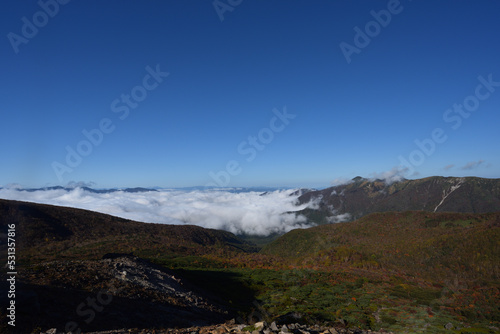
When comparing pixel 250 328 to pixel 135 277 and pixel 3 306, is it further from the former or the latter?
pixel 135 277

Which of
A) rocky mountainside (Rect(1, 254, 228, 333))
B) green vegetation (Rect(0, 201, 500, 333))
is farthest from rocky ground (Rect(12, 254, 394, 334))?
green vegetation (Rect(0, 201, 500, 333))

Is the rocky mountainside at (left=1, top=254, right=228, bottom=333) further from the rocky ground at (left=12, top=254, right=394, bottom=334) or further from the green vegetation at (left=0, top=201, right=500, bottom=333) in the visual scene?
the green vegetation at (left=0, top=201, right=500, bottom=333)

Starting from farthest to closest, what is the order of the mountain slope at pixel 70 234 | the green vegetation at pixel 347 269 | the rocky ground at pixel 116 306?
the mountain slope at pixel 70 234 → the green vegetation at pixel 347 269 → the rocky ground at pixel 116 306

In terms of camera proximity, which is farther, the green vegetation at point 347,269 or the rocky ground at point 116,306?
the green vegetation at point 347,269

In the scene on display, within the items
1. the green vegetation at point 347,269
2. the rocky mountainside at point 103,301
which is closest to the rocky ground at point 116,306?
the rocky mountainside at point 103,301

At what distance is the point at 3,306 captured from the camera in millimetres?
11984

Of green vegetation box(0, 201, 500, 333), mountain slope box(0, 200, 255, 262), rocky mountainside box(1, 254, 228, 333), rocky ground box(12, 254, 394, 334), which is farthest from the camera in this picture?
mountain slope box(0, 200, 255, 262)

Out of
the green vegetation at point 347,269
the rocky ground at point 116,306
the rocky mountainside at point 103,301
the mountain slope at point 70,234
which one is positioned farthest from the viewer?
the mountain slope at point 70,234

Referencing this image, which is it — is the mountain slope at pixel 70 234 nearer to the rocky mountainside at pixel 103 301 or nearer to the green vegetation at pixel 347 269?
the green vegetation at pixel 347 269

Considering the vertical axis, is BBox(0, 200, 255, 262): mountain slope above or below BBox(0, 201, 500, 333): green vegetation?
above

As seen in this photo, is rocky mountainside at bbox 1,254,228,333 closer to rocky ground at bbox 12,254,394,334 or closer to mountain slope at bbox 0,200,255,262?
rocky ground at bbox 12,254,394,334

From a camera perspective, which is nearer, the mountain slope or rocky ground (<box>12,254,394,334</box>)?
rocky ground (<box>12,254,394,334</box>)

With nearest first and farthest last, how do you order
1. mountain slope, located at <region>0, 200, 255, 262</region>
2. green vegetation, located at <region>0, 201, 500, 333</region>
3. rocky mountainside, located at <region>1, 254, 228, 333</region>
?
rocky mountainside, located at <region>1, 254, 228, 333</region> → green vegetation, located at <region>0, 201, 500, 333</region> → mountain slope, located at <region>0, 200, 255, 262</region>

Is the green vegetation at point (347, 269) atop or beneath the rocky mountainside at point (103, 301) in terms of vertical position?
beneath
